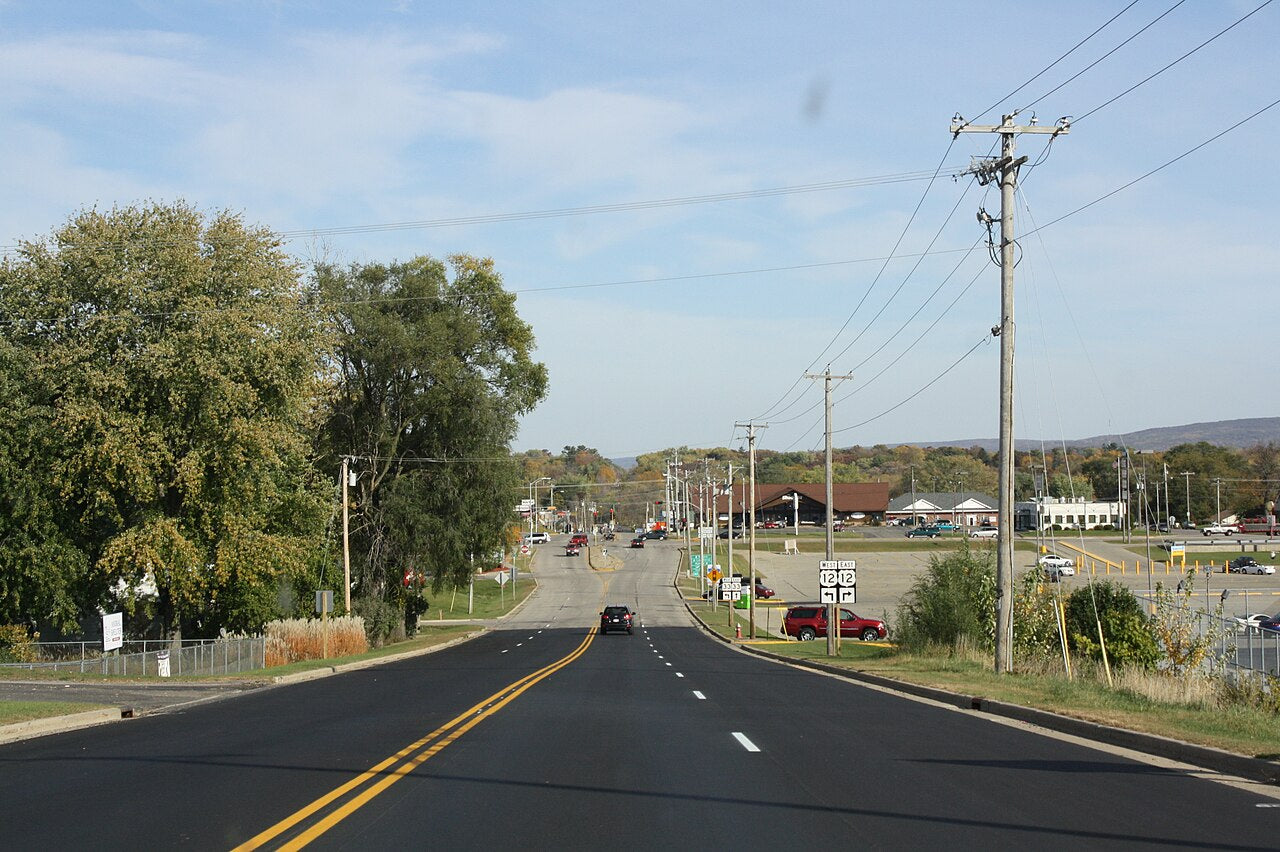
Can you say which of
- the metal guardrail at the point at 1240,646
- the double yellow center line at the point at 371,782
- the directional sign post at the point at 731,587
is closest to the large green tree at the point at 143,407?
the double yellow center line at the point at 371,782

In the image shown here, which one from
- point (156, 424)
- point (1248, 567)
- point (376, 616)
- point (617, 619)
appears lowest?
point (617, 619)

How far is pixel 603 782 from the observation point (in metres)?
11.3

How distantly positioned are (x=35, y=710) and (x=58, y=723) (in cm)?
114

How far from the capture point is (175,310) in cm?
4066

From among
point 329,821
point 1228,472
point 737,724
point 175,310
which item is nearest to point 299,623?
point 175,310

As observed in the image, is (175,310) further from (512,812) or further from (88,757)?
(512,812)

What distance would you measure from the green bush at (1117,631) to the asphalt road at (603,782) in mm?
11296

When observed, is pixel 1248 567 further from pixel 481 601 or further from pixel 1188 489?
pixel 1188 489

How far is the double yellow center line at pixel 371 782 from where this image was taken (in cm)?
864

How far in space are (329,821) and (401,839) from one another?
39.1 inches

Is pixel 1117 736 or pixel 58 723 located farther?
pixel 58 723

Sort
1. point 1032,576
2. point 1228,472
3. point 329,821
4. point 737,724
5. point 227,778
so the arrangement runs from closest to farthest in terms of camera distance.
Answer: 1. point 329,821
2. point 227,778
3. point 737,724
4. point 1032,576
5. point 1228,472

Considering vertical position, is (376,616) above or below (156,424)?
below

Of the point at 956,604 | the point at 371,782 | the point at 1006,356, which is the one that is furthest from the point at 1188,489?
the point at 371,782
